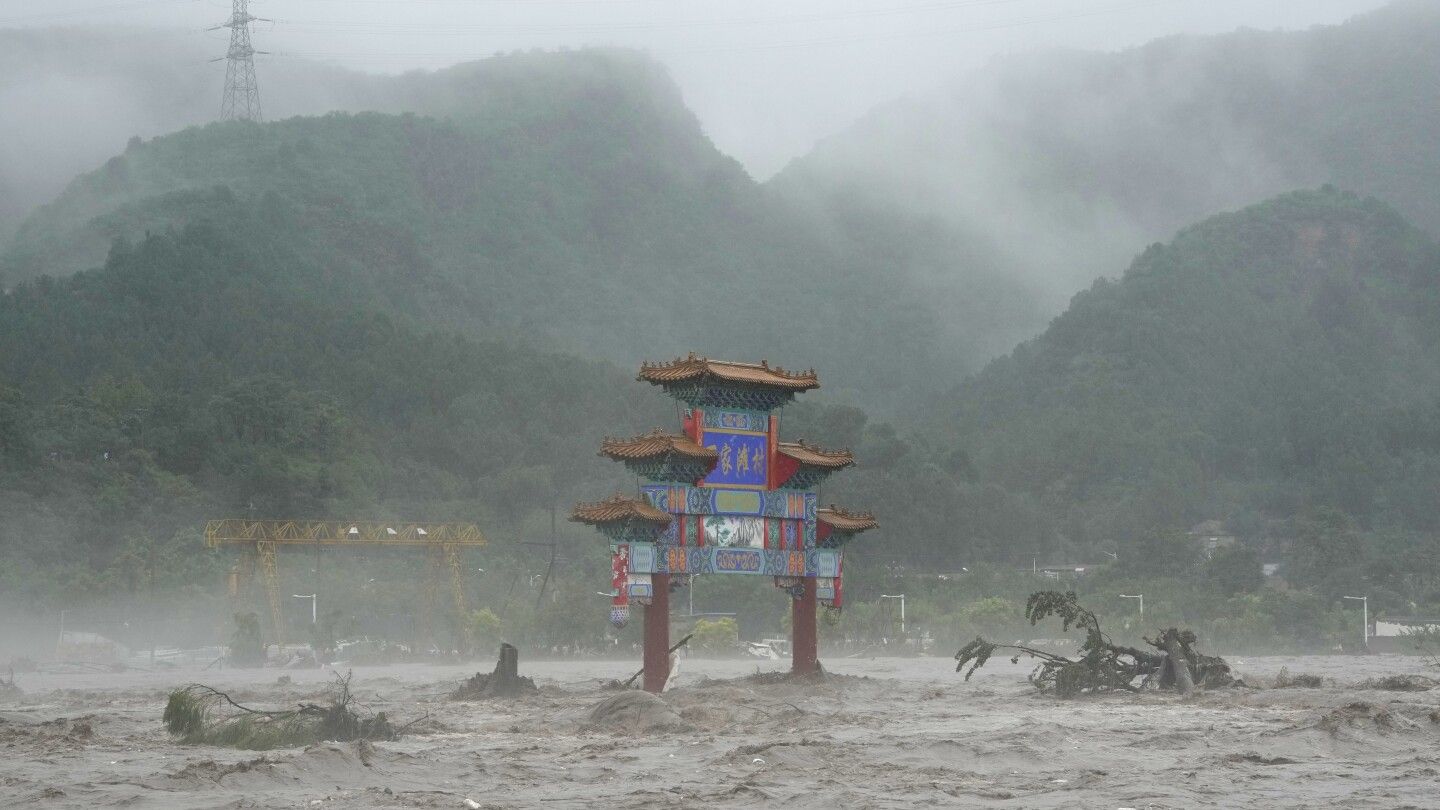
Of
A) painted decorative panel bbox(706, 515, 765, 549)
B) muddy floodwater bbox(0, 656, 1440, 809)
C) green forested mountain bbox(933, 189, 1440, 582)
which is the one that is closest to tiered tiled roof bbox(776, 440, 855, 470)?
painted decorative panel bbox(706, 515, 765, 549)

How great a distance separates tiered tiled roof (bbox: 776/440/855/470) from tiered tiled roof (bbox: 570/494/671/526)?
3.39 meters

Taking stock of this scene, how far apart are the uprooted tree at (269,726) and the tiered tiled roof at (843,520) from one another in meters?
13.0

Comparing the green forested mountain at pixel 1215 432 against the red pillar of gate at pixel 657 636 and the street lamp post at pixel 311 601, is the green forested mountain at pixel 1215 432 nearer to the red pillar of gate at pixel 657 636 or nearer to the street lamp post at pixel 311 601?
the street lamp post at pixel 311 601

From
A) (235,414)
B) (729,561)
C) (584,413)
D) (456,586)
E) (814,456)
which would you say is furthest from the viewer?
(584,413)

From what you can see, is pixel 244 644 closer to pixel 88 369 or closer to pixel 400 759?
pixel 400 759

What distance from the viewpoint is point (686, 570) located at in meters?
36.3

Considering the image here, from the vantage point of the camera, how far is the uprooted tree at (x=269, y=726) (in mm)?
27469

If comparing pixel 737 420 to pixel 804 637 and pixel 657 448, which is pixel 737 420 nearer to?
pixel 657 448

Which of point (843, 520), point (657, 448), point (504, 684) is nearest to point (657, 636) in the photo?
point (657, 448)

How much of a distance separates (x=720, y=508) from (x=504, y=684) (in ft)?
21.6

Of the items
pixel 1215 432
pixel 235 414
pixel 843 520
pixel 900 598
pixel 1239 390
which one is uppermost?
pixel 1239 390

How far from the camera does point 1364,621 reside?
77000 millimetres

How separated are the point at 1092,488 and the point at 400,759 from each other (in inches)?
4065

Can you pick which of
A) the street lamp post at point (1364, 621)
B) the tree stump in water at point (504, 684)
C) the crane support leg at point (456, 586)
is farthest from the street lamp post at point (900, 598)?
the tree stump in water at point (504, 684)
